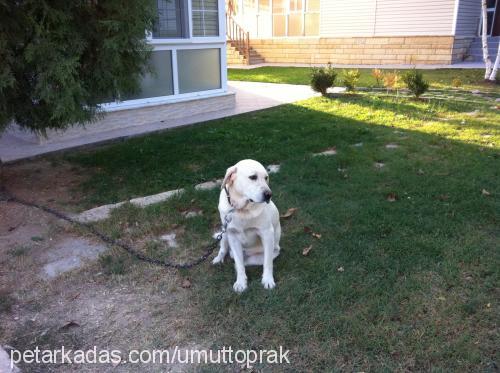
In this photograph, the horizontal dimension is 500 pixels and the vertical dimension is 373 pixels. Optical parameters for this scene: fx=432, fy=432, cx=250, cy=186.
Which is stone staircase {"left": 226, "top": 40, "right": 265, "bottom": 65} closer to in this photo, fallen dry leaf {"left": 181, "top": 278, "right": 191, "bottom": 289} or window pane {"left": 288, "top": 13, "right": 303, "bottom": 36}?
window pane {"left": 288, "top": 13, "right": 303, "bottom": 36}

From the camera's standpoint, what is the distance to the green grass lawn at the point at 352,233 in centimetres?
260

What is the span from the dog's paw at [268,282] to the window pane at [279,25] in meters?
20.4

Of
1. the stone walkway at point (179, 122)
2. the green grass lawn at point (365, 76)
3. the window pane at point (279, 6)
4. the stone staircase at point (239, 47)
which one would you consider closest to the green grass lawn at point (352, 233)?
the stone walkway at point (179, 122)

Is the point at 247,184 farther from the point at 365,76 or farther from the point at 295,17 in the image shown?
the point at 295,17

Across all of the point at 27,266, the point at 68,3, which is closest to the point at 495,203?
the point at 27,266

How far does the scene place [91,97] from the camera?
15.7ft

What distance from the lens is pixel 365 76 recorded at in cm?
1480

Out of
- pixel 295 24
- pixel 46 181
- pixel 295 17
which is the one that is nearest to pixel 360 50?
pixel 295 24

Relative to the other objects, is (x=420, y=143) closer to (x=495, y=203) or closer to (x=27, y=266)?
(x=495, y=203)

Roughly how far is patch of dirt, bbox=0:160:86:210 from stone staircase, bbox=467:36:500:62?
57.5 feet

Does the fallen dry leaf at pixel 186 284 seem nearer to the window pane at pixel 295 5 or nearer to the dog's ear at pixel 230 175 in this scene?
the dog's ear at pixel 230 175

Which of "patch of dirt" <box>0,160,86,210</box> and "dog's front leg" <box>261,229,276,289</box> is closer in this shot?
"dog's front leg" <box>261,229,276,289</box>

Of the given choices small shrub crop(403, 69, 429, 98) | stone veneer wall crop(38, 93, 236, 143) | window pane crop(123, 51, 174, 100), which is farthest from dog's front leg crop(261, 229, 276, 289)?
small shrub crop(403, 69, 429, 98)

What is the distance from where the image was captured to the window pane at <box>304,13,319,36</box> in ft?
68.2
